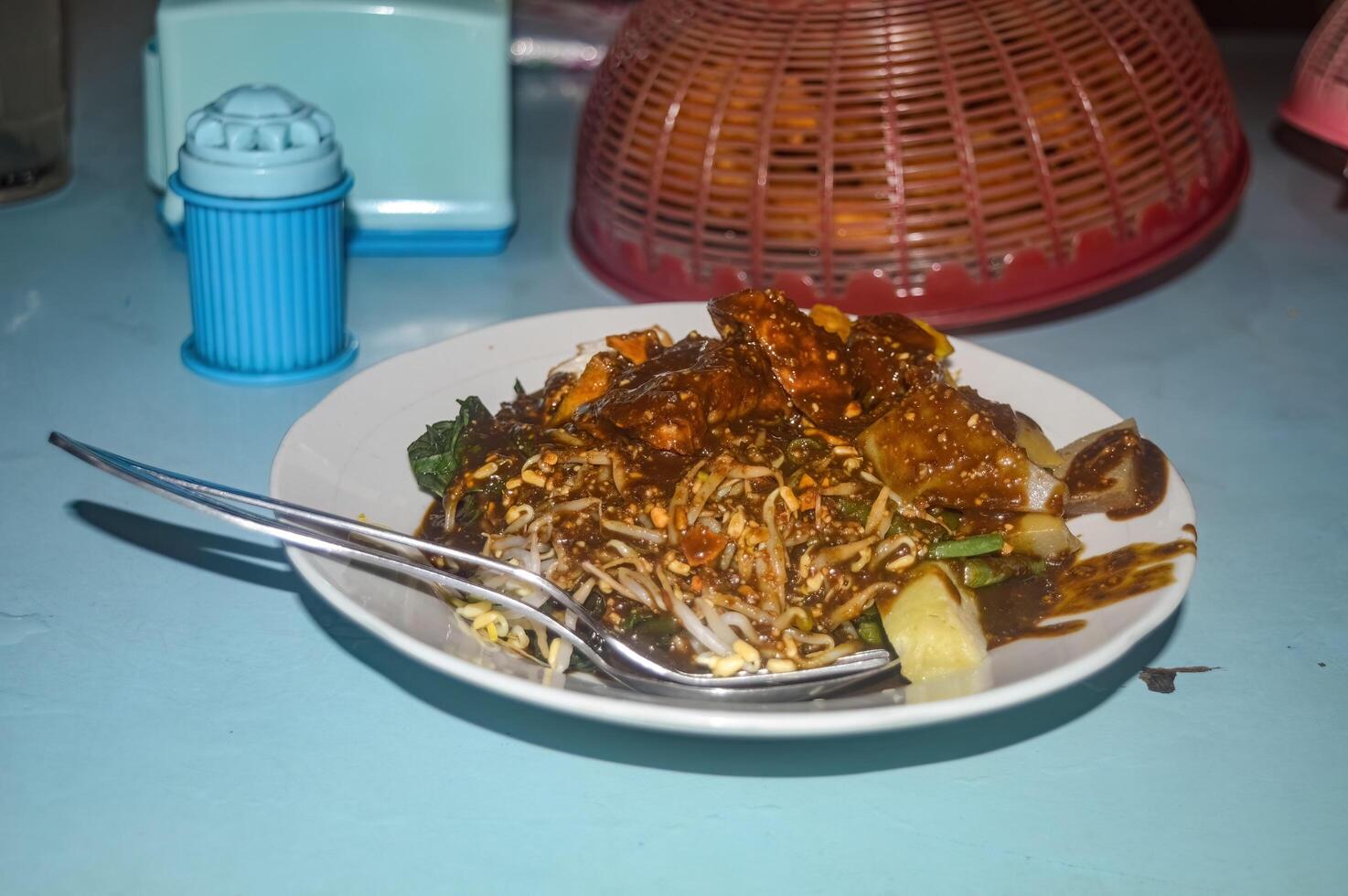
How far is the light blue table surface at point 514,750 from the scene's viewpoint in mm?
1345

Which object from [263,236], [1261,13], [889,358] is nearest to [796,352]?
[889,358]

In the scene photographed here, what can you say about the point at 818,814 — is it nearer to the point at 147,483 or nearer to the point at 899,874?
the point at 899,874

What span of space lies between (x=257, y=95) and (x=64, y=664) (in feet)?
3.23

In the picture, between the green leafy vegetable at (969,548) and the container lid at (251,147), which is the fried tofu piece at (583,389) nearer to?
the green leafy vegetable at (969,548)

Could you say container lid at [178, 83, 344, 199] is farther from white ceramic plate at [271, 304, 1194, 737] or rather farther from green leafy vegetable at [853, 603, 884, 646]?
green leafy vegetable at [853, 603, 884, 646]

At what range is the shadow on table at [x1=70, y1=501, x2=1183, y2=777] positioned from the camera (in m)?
1.48

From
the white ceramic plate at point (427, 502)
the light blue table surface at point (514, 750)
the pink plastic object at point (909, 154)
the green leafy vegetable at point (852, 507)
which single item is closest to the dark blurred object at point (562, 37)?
the pink plastic object at point (909, 154)

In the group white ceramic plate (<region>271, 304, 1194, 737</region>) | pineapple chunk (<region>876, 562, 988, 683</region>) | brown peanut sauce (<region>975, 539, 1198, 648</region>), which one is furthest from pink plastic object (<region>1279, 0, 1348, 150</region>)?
pineapple chunk (<region>876, 562, 988, 683</region>)

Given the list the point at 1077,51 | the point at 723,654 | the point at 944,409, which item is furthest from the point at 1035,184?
the point at 723,654

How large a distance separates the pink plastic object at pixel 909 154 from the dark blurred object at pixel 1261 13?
9.86 ft

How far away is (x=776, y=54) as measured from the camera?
7.77ft

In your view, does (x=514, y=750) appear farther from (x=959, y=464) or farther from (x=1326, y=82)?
(x=1326, y=82)

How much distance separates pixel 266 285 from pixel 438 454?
71cm

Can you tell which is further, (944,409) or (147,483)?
(944,409)
